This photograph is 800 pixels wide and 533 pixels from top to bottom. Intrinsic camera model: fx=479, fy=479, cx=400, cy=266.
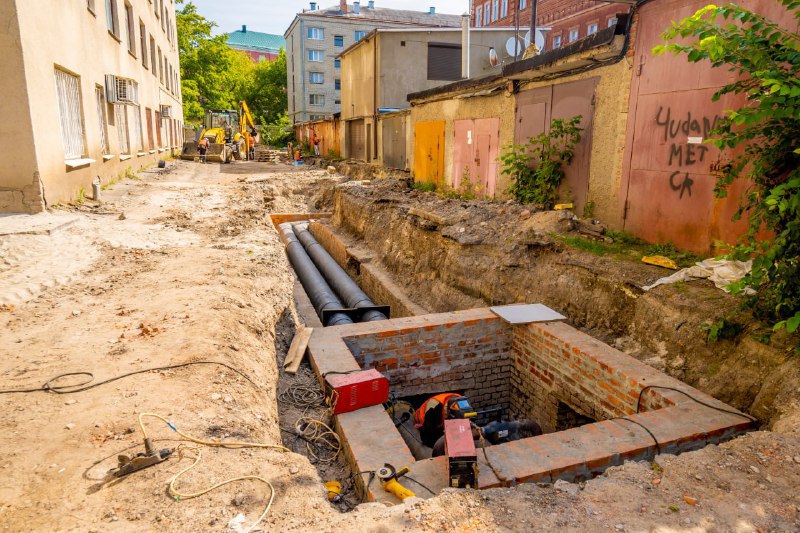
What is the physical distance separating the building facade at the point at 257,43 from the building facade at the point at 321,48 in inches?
1499

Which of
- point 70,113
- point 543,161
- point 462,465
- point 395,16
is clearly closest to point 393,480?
point 462,465

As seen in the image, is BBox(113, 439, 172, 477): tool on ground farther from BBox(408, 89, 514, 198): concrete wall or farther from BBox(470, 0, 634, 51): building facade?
BBox(470, 0, 634, 51): building facade

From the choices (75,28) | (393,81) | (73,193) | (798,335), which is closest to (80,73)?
(75,28)

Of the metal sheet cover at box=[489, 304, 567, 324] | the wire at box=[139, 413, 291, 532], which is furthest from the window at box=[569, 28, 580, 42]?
the wire at box=[139, 413, 291, 532]

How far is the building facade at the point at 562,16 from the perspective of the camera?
83.1ft

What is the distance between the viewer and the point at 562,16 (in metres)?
28.2

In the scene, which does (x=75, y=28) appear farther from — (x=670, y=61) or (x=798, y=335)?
(x=798, y=335)

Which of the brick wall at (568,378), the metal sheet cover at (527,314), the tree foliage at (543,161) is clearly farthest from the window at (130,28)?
the brick wall at (568,378)

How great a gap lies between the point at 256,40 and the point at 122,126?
84.7 meters

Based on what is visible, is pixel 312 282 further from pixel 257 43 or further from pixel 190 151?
pixel 257 43

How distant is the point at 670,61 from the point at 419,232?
18.1 ft

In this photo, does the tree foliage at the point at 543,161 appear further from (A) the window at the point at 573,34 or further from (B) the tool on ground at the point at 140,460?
(A) the window at the point at 573,34

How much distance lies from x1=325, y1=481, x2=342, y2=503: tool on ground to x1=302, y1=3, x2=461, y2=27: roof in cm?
4644

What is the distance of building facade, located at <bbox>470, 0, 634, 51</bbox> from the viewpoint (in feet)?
83.1
